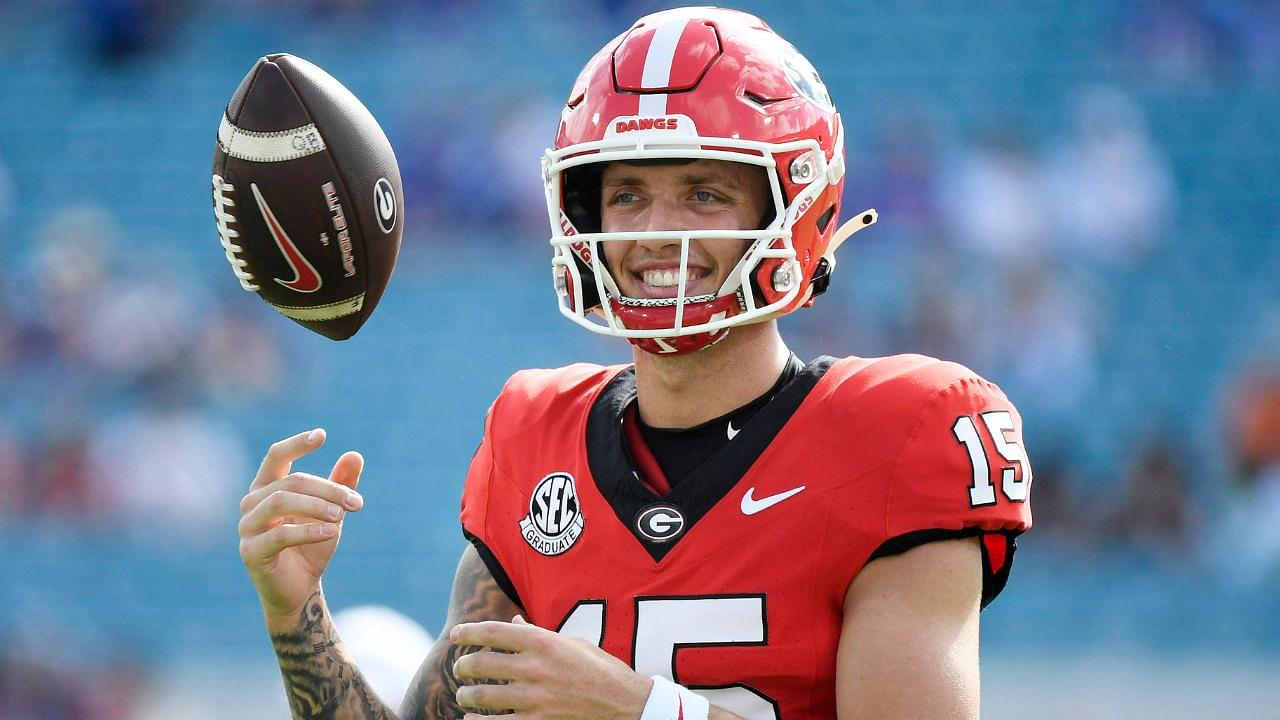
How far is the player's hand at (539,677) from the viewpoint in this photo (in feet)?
5.98

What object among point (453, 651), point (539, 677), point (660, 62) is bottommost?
point (453, 651)

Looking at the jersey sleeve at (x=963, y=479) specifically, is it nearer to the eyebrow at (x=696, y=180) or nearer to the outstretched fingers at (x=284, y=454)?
the eyebrow at (x=696, y=180)

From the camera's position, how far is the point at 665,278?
7.06 ft

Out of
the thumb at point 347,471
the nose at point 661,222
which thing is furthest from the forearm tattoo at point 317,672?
the nose at point 661,222

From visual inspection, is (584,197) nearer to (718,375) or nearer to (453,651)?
(718,375)

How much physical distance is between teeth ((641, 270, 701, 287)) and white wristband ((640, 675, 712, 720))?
549 mm

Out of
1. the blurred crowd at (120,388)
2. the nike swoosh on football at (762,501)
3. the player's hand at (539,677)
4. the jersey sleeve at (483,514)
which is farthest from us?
the blurred crowd at (120,388)

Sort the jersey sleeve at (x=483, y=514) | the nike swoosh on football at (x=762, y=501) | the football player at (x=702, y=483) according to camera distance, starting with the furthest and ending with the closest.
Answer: the jersey sleeve at (x=483, y=514)
the nike swoosh on football at (x=762, y=501)
the football player at (x=702, y=483)

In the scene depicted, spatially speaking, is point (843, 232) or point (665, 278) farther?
point (843, 232)

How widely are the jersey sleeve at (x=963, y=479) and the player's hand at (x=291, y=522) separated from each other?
28.0 inches

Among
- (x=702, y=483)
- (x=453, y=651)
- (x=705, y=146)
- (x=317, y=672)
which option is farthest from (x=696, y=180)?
(x=317, y=672)

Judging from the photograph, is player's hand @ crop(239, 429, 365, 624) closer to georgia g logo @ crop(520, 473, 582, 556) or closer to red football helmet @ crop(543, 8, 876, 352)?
georgia g logo @ crop(520, 473, 582, 556)

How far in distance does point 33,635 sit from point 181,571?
757 mm

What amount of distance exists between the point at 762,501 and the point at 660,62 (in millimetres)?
643
